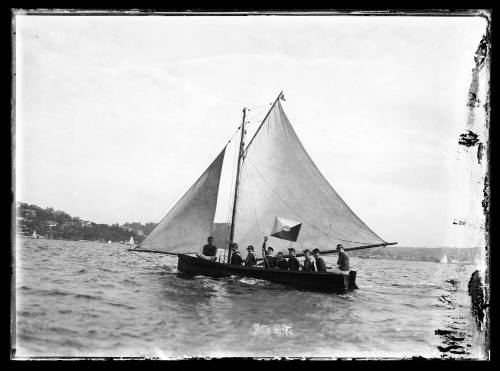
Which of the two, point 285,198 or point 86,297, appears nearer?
point 86,297

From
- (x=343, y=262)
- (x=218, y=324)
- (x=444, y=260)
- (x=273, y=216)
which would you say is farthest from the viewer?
(x=273, y=216)

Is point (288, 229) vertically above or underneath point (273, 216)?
underneath

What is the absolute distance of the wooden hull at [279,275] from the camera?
1215cm

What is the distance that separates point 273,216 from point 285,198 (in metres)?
0.71

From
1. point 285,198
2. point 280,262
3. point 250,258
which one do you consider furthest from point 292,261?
point 285,198

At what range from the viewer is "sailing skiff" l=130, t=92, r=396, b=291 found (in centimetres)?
1268

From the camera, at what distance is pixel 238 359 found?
730 centimetres

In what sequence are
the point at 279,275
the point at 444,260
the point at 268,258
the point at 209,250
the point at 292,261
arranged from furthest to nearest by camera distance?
the point at 209,250 → the point at 268,258 → the point at 292,261 → the point at 279,275 → the point at 444,260

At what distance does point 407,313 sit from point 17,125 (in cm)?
850

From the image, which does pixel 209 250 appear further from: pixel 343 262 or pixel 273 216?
pixel 343 262

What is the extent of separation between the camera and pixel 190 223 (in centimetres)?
1339

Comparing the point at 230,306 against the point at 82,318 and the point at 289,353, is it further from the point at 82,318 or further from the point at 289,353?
the point at 82,318

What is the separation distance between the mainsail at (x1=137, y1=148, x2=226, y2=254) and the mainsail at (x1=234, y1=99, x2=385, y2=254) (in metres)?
1.31
